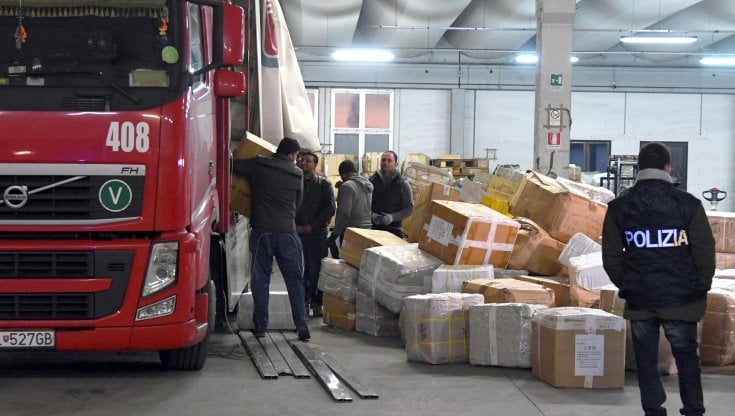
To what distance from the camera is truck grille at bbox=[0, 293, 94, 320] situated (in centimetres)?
583

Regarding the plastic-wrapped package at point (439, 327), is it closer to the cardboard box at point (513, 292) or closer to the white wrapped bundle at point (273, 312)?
the cardboard box at point (513, 292)

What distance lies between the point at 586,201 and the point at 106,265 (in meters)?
5.52

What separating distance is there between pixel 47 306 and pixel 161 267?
29.0 inches

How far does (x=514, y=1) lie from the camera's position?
2017 centimetres

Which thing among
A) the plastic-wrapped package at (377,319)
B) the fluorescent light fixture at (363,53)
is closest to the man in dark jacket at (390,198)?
the plastic-wrapped package at (377,319)

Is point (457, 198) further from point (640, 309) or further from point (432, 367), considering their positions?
point (640, 309)

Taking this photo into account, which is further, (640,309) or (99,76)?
(99,76)

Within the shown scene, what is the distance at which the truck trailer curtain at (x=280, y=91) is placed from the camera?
29.7 feet

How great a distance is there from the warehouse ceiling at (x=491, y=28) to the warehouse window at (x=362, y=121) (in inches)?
53.0

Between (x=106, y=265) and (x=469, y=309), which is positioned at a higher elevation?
(x=106, y=265)

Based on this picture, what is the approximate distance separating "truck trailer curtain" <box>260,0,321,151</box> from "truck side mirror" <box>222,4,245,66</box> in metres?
2.61

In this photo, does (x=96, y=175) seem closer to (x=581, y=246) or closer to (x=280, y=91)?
(x=280, y=91)

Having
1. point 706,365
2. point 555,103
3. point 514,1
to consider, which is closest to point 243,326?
point 706,365

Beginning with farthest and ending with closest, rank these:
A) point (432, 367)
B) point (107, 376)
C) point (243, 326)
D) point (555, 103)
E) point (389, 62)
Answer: point (389, 62)
point (555, 103)
point (243, 326)
point (432, 367)
point (107, 376)
